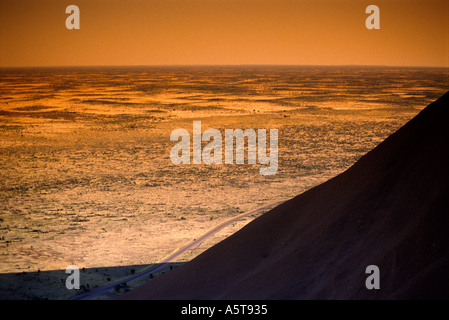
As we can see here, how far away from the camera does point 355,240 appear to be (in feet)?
20.7

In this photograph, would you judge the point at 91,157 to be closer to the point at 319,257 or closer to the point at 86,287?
the point at 86,287

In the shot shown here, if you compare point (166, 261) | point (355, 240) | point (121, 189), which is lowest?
point (166, 261)

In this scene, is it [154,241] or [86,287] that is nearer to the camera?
[86,287]

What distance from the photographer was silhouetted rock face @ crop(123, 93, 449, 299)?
545 centimetres

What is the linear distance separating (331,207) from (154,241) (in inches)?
221

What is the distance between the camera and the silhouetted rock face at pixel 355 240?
5.45 metres

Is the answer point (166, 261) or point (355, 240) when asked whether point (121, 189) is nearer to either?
point (166, 261)

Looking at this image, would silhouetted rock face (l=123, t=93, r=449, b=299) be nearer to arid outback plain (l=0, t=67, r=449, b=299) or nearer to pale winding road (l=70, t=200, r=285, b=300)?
pale winding road (l=70, t=200, r=285, b=300)

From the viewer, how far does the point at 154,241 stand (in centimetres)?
1176

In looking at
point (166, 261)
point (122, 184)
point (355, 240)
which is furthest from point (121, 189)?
point (355, 240)

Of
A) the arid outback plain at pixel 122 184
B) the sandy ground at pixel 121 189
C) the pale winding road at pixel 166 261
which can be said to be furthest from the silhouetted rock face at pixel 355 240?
the sandy ground at pixel 121 189

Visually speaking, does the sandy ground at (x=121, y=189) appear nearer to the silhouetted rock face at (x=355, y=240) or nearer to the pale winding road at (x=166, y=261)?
the pale winding road at (x=166, y=261)

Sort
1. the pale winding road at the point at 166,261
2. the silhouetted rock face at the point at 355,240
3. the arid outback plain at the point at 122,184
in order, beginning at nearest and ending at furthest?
1. the silhouetted rock face at the point at 355,240
2. the pale winding road at the point at 166,261
3. the arid outback plain at the point at 122,184
